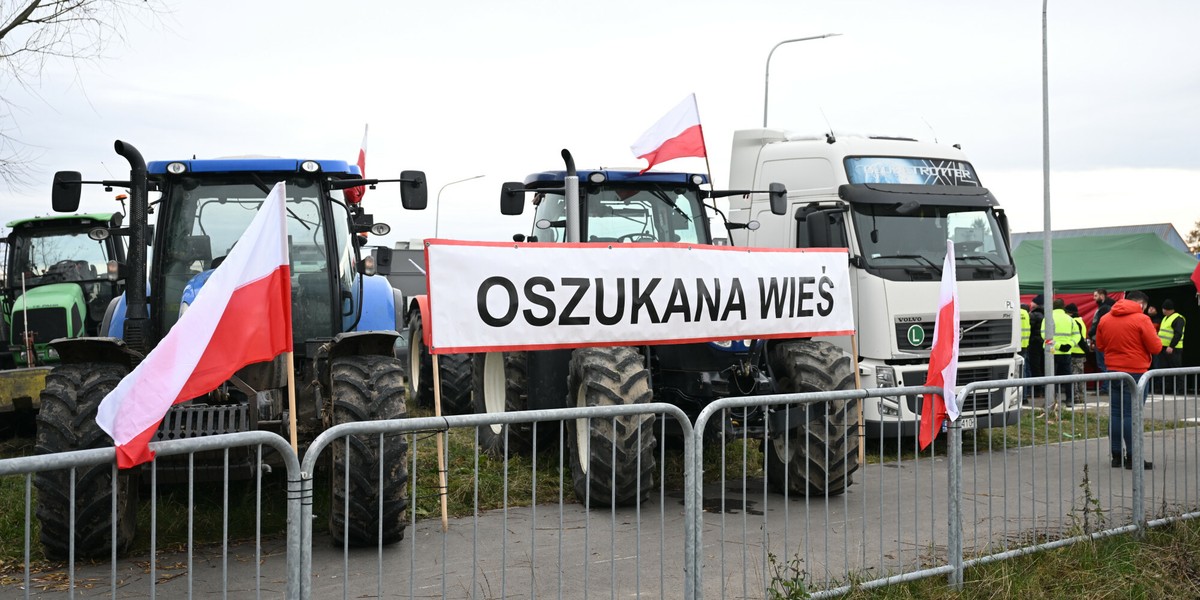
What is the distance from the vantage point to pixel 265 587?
19.2ft

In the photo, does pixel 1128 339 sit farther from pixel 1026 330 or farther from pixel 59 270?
pixel 59 270

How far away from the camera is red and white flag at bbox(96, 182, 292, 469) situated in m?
3.54

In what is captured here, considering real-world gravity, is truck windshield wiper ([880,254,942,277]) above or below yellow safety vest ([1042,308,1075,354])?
above

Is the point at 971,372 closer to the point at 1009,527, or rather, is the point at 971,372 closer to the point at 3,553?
the point at 1009,527

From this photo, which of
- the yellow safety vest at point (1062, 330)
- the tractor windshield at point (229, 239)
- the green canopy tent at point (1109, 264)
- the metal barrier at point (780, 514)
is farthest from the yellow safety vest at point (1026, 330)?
the tractor windshield at point (229, 239)

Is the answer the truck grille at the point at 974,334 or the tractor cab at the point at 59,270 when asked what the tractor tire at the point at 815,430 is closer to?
the truck grille at the point at 974,334

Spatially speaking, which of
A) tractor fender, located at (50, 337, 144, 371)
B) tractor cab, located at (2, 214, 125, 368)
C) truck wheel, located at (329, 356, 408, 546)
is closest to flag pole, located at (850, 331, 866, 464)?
truck wheel, located at (329, 356, 408, 546)

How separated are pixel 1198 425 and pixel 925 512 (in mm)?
1932

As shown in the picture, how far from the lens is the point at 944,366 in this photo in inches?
227

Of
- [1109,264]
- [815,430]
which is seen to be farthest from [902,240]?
[1109,264]

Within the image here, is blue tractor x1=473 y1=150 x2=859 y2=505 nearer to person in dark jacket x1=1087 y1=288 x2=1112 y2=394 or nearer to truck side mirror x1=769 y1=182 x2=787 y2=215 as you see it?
truck side mirror x1=769 y1=182 x2=787 y2=215

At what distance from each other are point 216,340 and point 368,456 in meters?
2.10

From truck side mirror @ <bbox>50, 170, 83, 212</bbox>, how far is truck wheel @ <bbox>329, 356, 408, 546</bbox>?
6.71 feet

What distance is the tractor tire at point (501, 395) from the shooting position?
30.1 feet
